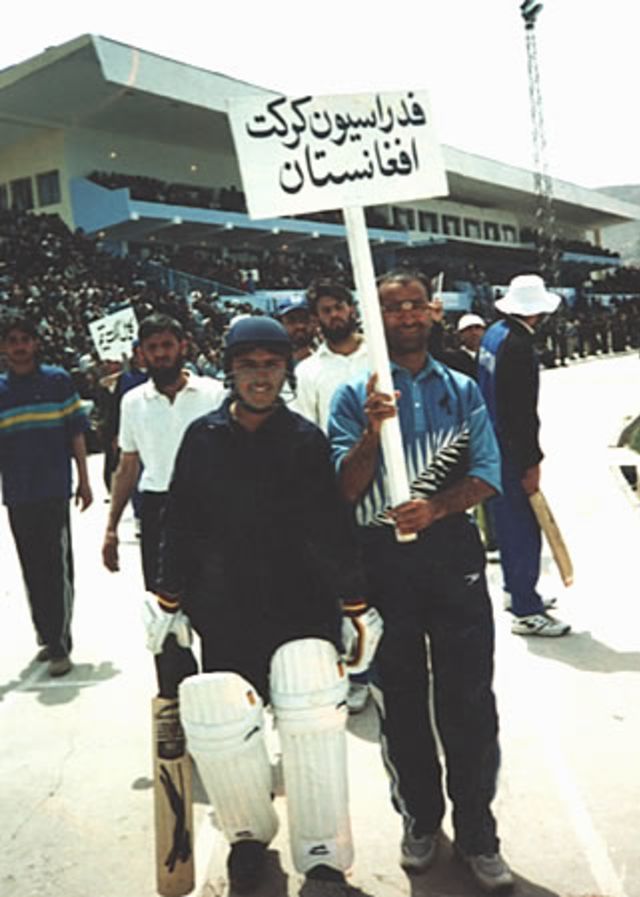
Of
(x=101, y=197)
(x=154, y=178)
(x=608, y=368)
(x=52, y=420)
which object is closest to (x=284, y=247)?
(x=154, y=178)

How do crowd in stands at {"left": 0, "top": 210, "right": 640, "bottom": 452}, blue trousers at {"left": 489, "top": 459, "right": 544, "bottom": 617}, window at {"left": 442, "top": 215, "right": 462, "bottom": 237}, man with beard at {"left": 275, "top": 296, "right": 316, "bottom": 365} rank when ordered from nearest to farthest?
blue trousers at {"left": 489, "top": 459, "right": 544, "bottom": 617}
man with beard at {"left": 275, "top": 296, "right": 316, "bottom": 365}
crowd in stands at {"left": 0, "top": 210, "right": 640, "bottom": 452}
window at {"left": 442, "top": 215, "right": 462, "bottom": 237}

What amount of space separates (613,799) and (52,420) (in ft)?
10.5

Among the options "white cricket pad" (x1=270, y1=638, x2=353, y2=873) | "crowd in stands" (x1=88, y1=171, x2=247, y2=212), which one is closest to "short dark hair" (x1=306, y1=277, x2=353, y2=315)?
"white cricket pad" (x1=270, y1=638, x2=353, y2=873)

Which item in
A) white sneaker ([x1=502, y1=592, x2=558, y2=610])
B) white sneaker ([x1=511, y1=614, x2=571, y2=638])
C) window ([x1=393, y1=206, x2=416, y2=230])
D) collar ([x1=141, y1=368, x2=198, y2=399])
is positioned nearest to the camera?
collar ([x1=141, y1=368, x2=198, y2=399])

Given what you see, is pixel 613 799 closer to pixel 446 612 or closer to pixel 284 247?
pixel 446 612

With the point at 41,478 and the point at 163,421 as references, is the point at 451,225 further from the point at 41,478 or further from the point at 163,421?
the point at 163,421

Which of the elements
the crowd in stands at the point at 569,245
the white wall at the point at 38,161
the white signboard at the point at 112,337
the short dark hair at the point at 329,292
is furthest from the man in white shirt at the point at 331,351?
the crowd in stands at the point at 569,245

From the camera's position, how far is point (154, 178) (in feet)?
122

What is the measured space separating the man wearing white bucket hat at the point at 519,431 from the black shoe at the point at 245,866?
2448 millimetres

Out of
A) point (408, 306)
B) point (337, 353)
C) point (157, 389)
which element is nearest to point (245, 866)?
point (408, 306)

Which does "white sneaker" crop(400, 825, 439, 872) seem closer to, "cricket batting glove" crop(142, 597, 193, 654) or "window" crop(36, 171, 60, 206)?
"cricket batting glove" crop(142, 597, 193, 654)

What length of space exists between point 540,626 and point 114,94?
2952 centimetres

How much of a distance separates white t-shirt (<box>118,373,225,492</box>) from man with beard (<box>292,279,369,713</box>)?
49 centimetres

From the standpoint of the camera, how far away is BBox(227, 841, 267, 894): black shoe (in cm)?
281
